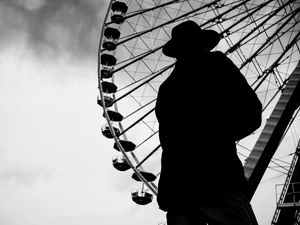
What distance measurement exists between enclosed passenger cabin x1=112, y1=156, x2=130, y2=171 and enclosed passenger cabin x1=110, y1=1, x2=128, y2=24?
223 inches

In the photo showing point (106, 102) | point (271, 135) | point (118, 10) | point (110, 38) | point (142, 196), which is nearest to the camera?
point (271, 135)

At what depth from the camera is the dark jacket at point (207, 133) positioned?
1.91m

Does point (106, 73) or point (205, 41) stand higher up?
point (205, 41)

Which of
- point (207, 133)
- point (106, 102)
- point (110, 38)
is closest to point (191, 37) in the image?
point (207, 133)

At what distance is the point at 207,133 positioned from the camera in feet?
6.49

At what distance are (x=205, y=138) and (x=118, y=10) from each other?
14359 mm

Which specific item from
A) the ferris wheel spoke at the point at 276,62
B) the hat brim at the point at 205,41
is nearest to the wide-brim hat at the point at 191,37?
the hat brim at the point at 205,41

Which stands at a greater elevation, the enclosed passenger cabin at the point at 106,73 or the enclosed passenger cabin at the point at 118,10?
the enclosed passenger cabin at the point at 118,10

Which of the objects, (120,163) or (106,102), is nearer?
(120,163)

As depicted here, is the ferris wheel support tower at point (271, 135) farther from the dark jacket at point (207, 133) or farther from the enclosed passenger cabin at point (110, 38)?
the enclosed passenger cabin at point (110, 38)

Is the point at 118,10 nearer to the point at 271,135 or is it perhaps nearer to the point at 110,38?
the point at 110,38

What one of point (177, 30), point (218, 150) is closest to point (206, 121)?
point (218, 150)

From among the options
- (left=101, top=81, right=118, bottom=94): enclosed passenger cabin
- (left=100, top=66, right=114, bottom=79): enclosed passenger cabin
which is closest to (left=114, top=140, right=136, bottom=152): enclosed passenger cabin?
(left=101, top=81, right=118, bottom=94): enclosed passenger cabin

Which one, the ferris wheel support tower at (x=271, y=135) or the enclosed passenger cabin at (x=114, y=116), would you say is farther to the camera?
the enclosed passenger cabin at (x=114, y=116)
